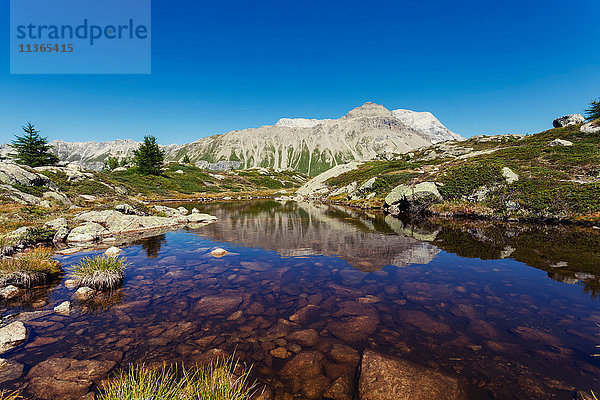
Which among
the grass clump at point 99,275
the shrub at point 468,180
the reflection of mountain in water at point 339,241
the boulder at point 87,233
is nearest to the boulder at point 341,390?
the reflection of mountain in water at point 339,241

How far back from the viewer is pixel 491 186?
33.8 metres

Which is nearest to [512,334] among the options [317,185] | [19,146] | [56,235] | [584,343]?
[584,343]

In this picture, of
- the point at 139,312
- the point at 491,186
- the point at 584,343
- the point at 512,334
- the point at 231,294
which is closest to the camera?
the point at 584,343

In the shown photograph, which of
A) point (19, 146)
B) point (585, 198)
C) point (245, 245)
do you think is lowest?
point (245, 245)

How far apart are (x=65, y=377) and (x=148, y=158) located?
113m

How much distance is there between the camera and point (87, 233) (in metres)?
21.5

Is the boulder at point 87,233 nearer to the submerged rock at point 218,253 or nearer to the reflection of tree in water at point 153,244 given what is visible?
the reflection of tree in water at point 153,244

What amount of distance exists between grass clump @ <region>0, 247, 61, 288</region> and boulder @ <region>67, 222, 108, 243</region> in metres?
10.0

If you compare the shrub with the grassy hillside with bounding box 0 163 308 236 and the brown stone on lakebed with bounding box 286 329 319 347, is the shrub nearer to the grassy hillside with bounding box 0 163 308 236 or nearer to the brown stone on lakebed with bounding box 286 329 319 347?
the brown stone on lakebed with bounding box 286 329 319 347

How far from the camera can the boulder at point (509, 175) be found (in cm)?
3275

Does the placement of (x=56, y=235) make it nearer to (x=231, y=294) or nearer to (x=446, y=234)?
(x=231, y=294)

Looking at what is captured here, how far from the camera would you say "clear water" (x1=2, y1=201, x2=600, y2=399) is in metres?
6.42

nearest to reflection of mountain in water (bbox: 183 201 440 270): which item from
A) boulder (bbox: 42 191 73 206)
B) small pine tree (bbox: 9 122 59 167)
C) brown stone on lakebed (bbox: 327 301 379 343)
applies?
brown stone on lakebed (bbox: 327 301 379 343)

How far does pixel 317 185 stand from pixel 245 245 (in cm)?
6716
